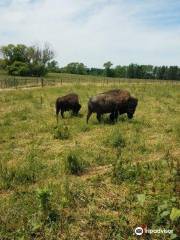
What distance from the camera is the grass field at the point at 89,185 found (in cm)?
549

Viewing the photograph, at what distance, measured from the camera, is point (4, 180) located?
7.64m

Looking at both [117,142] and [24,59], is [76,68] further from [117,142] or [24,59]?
[117,142]

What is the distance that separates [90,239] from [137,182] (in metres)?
2.10

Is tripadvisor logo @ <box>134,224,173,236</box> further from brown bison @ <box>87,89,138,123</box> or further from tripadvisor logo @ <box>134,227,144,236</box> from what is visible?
brown bison @ <box>87,89,138,123</box>

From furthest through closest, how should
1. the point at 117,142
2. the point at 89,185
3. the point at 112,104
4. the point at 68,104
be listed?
the point at 68,104 < the point at 112,104 < the point at 117,142 < the point at 89,185

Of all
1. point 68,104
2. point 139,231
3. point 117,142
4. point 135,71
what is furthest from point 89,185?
point 135,71

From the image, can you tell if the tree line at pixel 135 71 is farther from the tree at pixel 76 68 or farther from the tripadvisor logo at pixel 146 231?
the tripadvisor logo at pixel 146 231

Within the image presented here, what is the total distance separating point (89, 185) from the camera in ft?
23.5

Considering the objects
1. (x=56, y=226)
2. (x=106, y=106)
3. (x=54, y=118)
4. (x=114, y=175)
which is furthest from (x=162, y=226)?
(x=54, y=118)

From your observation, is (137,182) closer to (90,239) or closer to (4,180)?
(90,239)

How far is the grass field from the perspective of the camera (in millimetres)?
5488

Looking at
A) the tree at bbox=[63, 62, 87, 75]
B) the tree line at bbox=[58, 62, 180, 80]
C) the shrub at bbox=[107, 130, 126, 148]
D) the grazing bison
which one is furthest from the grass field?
the tree at bbox=[63, 62, 87, 75]

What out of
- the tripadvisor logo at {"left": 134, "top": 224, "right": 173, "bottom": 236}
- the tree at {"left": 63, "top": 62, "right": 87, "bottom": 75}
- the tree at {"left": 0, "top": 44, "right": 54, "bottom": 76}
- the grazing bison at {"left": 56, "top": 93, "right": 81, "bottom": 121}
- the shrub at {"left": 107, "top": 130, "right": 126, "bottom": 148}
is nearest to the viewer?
the tripadvisor logo at {"left": 134, "top": 224, "right": 173, "bottom": 236}

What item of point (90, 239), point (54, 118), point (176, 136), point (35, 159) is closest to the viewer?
point (90, 239)
